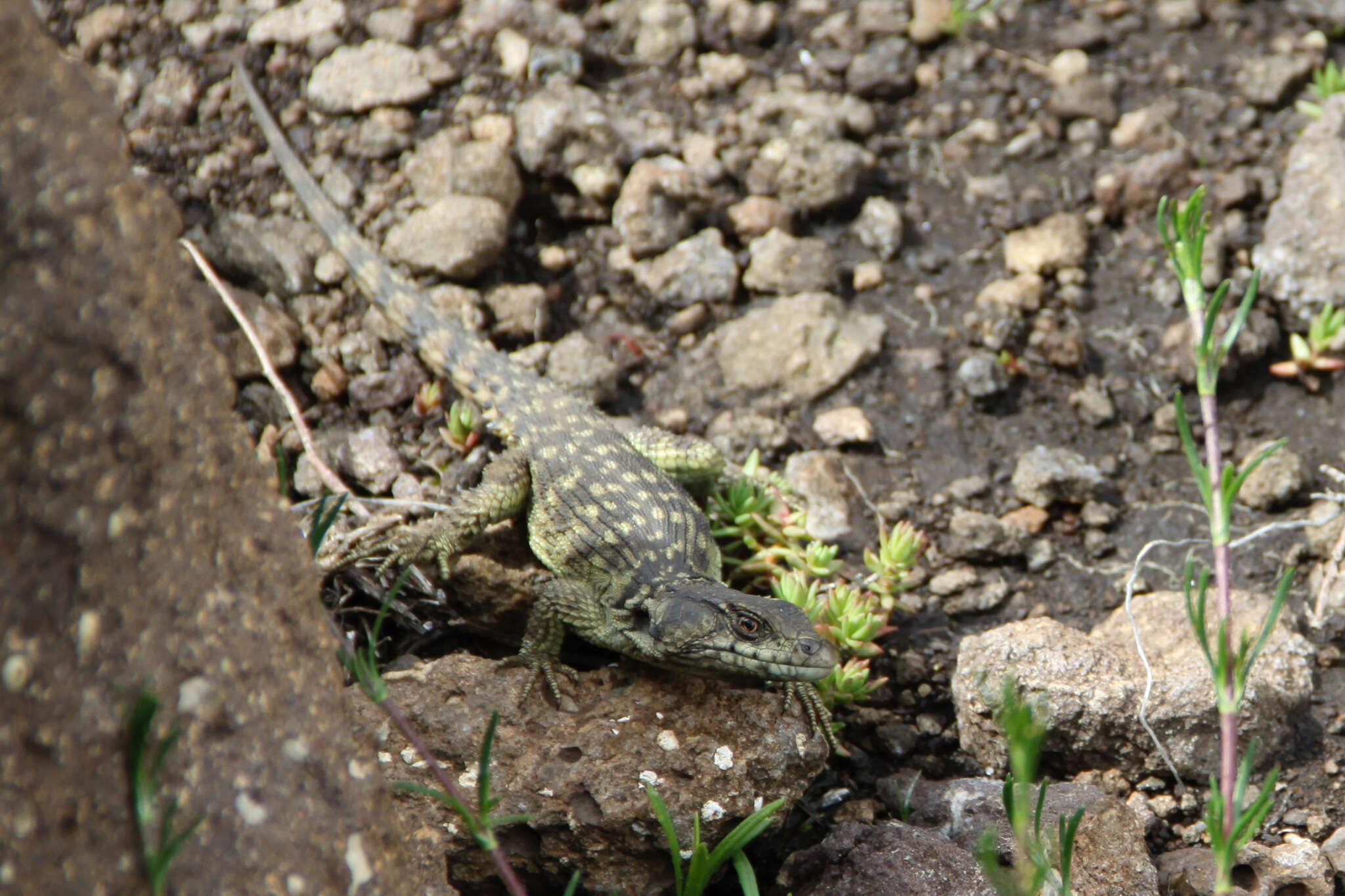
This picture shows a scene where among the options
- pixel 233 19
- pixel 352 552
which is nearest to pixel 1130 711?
pixel 352 552

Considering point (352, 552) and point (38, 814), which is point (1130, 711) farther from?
point (38, 814)

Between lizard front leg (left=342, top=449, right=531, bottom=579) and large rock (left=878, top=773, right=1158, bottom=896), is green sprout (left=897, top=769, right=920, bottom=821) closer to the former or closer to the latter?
large rock (left=878, top=773, right=1158, bottom=896)

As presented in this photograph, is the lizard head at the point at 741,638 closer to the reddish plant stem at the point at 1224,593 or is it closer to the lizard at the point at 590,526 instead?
the lizard at the point at 590,526

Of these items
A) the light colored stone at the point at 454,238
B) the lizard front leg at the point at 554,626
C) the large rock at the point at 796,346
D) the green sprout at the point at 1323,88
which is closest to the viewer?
the lizard front leg at the point at 554,626

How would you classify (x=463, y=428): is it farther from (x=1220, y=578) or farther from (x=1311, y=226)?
(x=1311, y=226)

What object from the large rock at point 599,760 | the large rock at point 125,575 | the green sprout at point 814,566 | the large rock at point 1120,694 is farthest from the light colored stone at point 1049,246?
the large rock at point 125,575

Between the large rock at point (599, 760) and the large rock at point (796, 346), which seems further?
the large rock at point (796, 346)

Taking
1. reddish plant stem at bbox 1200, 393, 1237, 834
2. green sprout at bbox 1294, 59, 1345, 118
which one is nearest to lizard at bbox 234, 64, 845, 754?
reddish plant stem at bbox 1200, 393, 1237, 834
